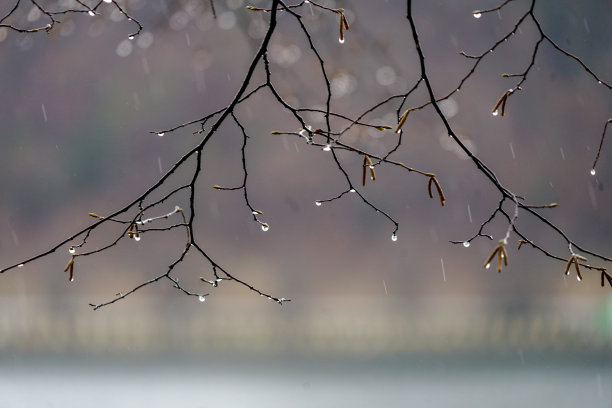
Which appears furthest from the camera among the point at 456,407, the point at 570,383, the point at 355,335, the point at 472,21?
the point at 472,21

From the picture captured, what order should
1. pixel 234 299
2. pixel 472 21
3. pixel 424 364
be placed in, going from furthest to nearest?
1. pixel 472 21
2. pixel 234 299
3. pixel 424 364

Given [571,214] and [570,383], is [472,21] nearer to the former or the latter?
[571,214]

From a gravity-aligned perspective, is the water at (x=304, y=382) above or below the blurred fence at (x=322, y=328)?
below

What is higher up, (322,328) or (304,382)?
(322,328)

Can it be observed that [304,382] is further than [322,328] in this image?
No

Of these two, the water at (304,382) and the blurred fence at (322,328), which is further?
the blurred fence at (322,328)

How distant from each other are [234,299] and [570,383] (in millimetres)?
4015

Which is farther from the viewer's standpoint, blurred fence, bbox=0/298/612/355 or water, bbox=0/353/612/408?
blurred fence, bbox=0/298/612/355

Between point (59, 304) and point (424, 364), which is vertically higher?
point (59, 304)

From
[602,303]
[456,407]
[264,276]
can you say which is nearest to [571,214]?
[602,303]

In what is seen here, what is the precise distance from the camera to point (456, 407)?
4.38 metres

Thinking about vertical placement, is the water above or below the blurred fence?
below

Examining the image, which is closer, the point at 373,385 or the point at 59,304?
the point at 373,385

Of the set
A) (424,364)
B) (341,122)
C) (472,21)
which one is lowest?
(424,364)
